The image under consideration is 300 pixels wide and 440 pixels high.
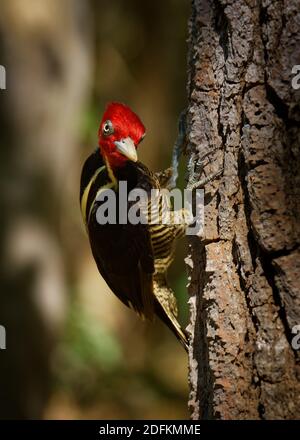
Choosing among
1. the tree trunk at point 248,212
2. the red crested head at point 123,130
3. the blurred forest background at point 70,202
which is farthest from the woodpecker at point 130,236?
the blurred forest background at point 70,202

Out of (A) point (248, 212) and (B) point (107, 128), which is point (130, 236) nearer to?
(B) point (107, 128)

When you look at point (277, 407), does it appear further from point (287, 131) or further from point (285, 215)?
point (287, 131)

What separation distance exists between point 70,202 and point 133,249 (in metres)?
5.37

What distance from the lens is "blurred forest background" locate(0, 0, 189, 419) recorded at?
512cm

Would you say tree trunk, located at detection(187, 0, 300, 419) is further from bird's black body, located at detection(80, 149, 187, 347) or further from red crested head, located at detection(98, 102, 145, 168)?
bird's black body, located at detection(80, 149, 187, 347)

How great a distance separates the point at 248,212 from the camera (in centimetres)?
206

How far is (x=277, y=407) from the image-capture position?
192 cm

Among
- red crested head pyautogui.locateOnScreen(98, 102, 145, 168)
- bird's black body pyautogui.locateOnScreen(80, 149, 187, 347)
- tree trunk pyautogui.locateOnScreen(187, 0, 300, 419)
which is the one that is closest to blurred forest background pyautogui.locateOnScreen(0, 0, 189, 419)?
bird's black body pyautogui.locateOnScreen(80, 149, 187, 347)

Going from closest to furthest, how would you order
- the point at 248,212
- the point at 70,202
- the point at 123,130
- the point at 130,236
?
the point at 248,212 < the point at 123,130 < the point at 130,236 < the point at 70,202

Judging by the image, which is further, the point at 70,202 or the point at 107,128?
the point at 70,202

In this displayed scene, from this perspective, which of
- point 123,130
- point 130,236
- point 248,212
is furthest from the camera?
point 130,236

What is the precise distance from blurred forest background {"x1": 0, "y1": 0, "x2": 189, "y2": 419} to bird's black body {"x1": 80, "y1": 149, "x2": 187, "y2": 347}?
202 cm

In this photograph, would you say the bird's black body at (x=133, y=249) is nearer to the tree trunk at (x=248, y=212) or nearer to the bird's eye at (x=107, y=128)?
the bird's eye at (x=107, y=128)

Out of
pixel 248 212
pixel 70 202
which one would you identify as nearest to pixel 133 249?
pixel 248 212
